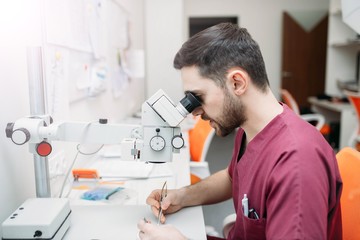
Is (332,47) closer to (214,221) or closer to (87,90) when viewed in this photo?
(214,221)

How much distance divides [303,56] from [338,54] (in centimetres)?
79

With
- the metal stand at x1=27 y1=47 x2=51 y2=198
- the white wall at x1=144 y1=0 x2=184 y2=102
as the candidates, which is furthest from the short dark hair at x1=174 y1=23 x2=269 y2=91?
the white wall at x1=144 y1=0 x2=184 y2=102

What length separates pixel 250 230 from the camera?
876mm

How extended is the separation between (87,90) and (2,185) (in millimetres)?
906

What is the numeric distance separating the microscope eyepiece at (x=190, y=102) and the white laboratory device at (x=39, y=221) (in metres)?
0.44

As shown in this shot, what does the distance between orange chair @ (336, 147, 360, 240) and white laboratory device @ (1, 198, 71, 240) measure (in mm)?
792

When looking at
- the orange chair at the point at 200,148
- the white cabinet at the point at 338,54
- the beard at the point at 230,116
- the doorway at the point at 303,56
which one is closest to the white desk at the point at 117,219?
the beard at the point at 230,116

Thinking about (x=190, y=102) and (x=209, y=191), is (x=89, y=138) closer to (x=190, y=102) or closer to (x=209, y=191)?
(x=190, y=102)

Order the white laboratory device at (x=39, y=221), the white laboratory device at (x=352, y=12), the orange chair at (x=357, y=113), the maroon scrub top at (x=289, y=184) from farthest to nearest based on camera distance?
the orange chair at (x=357, y=113), the white laboratory device at (x=352, y=12), the white laboratory device at (x=39, y=221), the maroon scrub top at (x=289, y=184)

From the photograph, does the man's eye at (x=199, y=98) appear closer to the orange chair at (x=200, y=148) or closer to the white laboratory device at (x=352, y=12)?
the white laboratory device at (x=352, y=12)

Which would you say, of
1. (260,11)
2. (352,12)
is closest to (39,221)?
(352,12)

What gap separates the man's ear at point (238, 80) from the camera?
2.87 ft

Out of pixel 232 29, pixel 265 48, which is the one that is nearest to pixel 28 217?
pixel 232 29

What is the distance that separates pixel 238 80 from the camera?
88 cm
